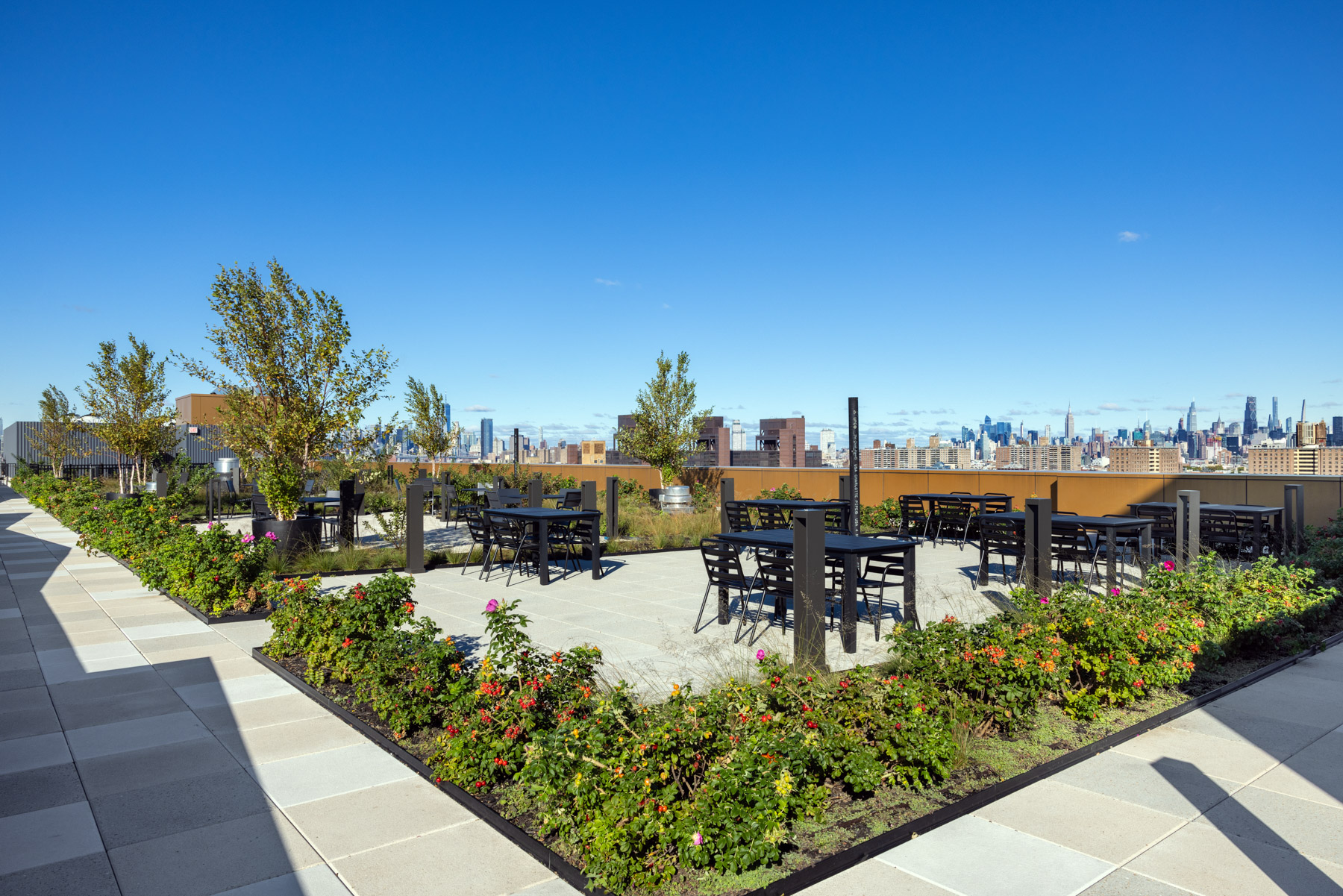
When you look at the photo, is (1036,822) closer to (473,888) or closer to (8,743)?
(473,888)

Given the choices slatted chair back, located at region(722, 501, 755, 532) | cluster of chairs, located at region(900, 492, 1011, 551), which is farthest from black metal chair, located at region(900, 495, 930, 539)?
slatted chair back, located at region(722, 501, 755, 532)

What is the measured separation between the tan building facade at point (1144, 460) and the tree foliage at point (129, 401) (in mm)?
21185

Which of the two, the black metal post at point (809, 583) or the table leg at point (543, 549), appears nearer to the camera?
the black metal post at point (809, 583)

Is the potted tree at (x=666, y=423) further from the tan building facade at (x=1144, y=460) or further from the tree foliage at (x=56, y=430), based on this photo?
the tree foliage at (x=56, y=430)

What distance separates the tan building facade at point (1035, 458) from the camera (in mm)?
15891

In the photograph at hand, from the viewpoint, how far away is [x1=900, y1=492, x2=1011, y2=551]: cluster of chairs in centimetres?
1232

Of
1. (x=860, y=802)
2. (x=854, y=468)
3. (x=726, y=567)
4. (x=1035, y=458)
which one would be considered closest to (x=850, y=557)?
(x=726, y=567)

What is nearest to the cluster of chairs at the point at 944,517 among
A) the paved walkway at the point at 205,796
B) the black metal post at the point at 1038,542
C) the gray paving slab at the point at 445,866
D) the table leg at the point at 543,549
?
the black metal post at the point at 1038,542

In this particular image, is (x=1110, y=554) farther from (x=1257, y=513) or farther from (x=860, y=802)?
(x=860, y=802)

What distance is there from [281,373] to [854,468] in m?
8.00

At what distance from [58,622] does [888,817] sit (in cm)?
743

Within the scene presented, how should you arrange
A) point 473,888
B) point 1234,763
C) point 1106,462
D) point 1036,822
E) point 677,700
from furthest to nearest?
1. point 1106,462
2. point 1234,763
3. point 677,700
4. point 1036,822
5. point 473,888

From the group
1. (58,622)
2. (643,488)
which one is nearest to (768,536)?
(58,622)

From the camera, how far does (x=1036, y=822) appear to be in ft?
9.71
